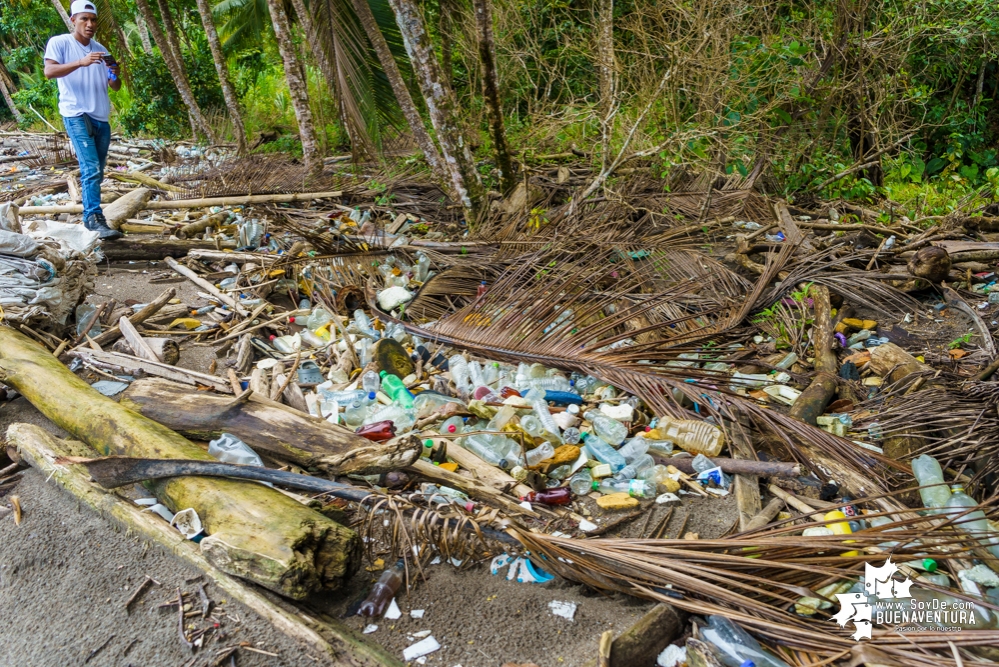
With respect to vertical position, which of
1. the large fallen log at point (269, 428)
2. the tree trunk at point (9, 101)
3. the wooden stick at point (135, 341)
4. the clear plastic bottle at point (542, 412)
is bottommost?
the tree trunk at point (9, 101)

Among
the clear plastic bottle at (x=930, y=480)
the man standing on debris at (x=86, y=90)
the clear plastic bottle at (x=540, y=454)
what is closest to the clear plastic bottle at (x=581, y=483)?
the clear plastic bottle at (x=540, y=454)

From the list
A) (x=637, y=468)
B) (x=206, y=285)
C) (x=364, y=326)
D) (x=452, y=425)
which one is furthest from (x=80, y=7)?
(x=637, y=468)

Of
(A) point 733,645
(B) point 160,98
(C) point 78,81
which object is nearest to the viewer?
(A) point 733,645

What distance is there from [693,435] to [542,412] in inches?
26.2

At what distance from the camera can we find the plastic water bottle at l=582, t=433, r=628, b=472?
9.18 feet

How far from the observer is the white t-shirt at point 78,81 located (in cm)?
478

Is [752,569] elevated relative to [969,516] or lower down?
elevated

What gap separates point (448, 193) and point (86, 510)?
160 inches

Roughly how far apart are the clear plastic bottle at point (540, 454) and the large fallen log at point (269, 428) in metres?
0.60

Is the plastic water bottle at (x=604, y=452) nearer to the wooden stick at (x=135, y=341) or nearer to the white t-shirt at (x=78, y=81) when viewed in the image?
the wooden stick at (x=135, y=341)

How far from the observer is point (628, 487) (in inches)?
105

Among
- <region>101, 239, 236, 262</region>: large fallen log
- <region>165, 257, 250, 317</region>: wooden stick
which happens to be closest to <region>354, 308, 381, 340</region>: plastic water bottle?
<region>165, 257, 250, 317</region>: wooden stick

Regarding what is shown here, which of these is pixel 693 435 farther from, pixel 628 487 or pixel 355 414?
pixel 355 414

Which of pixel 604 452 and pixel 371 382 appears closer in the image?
pixel 604 452
